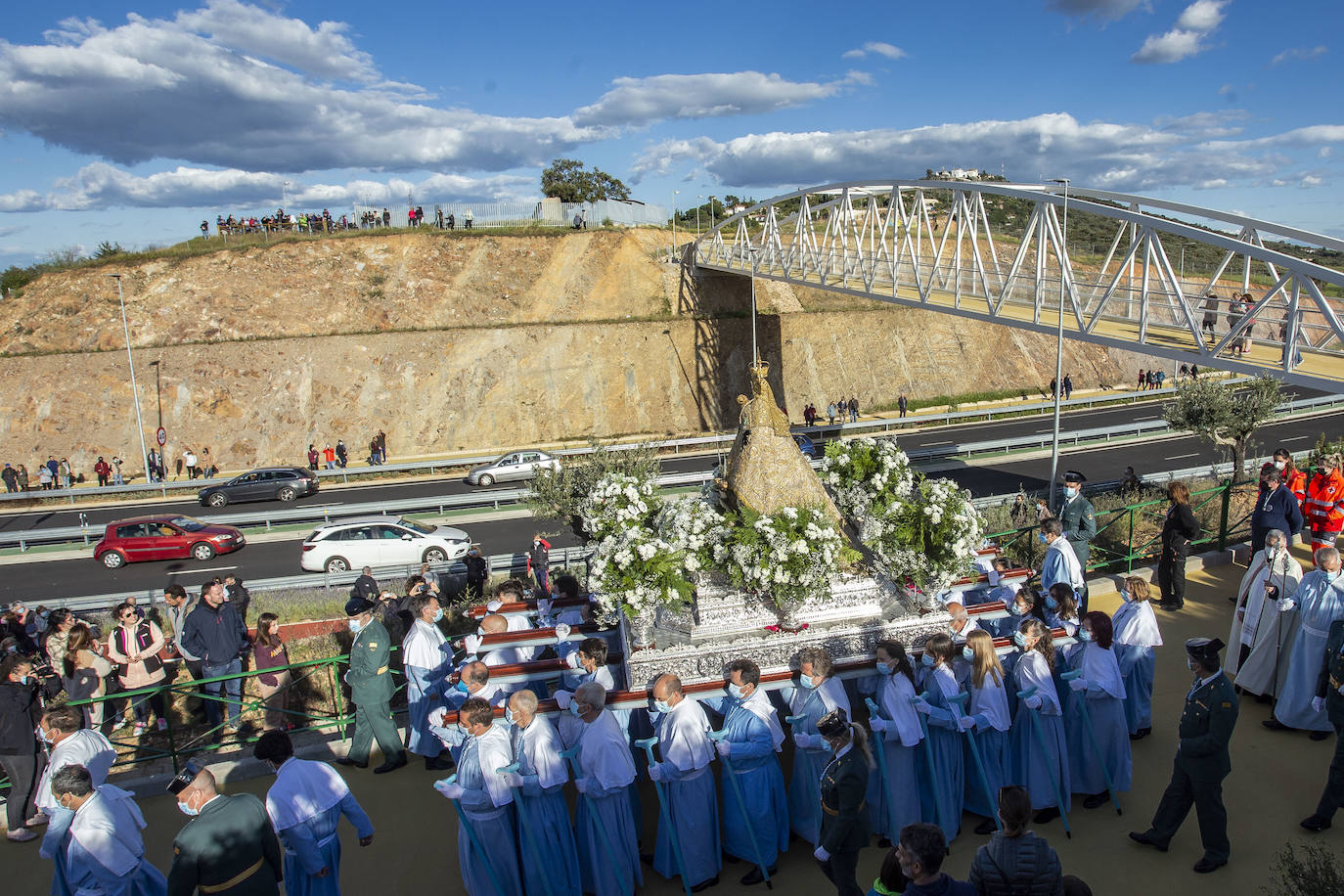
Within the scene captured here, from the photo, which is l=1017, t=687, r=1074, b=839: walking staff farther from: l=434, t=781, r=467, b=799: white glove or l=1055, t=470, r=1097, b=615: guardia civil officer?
l=434, t=781, r=467, b=799: white glove

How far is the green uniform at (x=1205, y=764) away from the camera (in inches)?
223

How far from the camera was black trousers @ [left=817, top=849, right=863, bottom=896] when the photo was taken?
5258 millimetres

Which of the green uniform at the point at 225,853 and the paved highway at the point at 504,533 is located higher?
the green uniform at the point at 225,853

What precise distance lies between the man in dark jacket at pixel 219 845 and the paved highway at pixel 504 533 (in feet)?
48.7

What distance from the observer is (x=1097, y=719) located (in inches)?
274

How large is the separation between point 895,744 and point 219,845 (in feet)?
16.1

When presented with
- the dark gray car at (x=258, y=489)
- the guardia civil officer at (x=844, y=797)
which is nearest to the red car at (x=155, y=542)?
the dark gray car at (x=258, y=489)

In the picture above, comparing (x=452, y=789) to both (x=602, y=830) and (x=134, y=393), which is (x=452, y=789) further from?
(x=134, y=393)

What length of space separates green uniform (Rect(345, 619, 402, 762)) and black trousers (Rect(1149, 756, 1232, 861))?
6884 mm

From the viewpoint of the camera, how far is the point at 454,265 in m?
41.1

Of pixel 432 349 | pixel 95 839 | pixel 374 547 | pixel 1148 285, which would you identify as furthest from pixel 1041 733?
pixel 432 349

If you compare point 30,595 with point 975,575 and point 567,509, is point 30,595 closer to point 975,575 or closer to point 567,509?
point 567,509

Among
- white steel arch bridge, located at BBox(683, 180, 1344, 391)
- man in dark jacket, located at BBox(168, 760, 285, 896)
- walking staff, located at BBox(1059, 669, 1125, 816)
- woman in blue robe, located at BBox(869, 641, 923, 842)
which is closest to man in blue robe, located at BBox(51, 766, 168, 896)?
man in dark jacket, located at BBox(168, 760, 285, 896)

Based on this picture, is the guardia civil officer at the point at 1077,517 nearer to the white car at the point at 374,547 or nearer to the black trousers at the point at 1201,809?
the black trousers at the point at 1201,809
